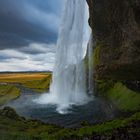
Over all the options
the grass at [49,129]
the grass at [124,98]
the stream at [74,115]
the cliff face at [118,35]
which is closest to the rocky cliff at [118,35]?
the cliff face at [118,35]

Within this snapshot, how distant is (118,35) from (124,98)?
79.3 feet

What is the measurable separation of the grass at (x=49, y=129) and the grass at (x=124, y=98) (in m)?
13.9

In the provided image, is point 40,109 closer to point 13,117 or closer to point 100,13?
point 13,117

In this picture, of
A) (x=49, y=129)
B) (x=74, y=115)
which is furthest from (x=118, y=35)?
(x=74, y=115)

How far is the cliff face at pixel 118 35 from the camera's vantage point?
96.3 feet

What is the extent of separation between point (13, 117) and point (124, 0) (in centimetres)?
2250

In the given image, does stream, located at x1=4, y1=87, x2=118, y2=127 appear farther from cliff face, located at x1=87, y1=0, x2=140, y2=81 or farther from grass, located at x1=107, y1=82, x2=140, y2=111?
cliff face, located at x1=87, y1=0, x2=140, y2=81

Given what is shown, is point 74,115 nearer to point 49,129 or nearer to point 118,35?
point 49,129

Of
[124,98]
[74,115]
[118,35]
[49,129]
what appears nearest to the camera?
[118,35]

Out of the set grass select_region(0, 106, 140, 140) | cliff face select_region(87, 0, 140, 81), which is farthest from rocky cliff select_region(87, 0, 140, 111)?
grass select_region(0, 106, 140, 140)

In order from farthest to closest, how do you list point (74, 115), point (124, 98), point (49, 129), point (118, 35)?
point (124, 98), point (74, 115), point (49, 129), point (118, 35)

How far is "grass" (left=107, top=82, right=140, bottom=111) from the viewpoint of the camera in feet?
160

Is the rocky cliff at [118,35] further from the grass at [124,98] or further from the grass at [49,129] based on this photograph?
the grass at [124,98]

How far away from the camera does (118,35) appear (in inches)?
1321
